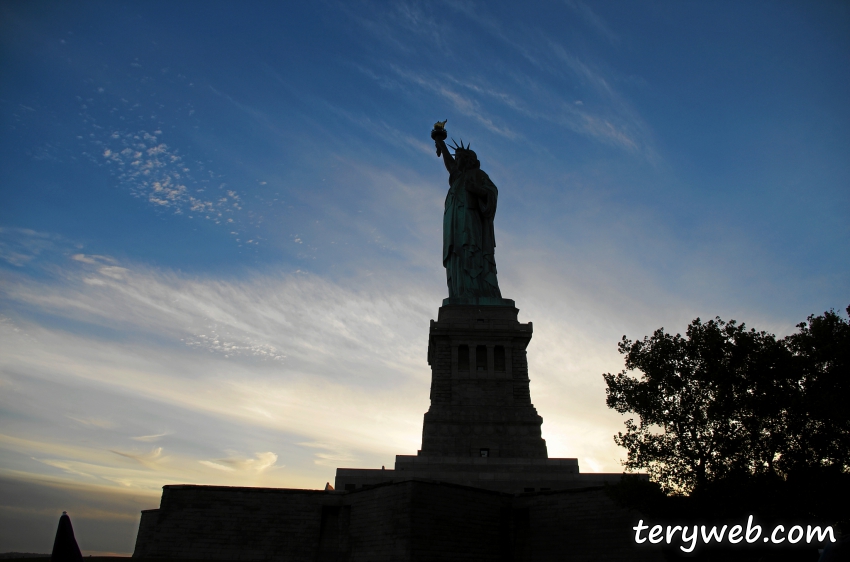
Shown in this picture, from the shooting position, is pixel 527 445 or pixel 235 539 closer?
pixel 235 539

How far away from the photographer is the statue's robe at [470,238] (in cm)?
4331

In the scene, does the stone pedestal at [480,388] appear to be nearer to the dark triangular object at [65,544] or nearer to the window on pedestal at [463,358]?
the window on pedestal at [463,358]

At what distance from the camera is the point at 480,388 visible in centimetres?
3766

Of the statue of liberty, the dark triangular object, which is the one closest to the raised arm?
the statue of liberty

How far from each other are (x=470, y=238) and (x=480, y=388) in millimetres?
11758

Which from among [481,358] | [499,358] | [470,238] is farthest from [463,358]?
[470,238]

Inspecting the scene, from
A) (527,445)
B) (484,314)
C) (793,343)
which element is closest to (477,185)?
(484,314)

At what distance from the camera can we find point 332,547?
25.5 metres

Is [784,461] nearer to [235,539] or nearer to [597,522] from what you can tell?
[597,522]

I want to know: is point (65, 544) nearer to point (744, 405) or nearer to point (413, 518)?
point (413, 518)

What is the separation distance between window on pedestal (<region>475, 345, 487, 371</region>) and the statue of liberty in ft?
12.6

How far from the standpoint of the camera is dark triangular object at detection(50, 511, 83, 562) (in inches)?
527

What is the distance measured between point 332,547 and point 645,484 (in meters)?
12.7

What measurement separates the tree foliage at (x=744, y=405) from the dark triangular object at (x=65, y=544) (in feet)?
59.0
